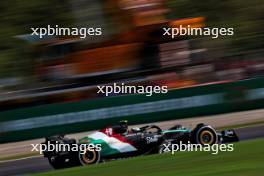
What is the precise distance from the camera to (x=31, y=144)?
47.3ft

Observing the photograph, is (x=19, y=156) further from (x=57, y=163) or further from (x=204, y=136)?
(x=204, y=136)

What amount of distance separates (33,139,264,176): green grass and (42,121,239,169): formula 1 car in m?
1.13

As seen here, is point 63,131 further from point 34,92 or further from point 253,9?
point 253,9

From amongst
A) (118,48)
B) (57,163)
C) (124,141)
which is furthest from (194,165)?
(118,48)

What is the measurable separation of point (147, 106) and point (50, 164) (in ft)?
15.6

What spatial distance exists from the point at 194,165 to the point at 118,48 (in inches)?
575

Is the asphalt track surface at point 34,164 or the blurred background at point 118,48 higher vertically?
the blurred background at point 118,48

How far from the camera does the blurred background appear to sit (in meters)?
18.3

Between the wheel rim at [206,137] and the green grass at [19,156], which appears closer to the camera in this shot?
the wheel rim at [206,137]

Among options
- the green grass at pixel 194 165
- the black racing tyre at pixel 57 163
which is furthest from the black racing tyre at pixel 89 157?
the green grass at pixel 194 165

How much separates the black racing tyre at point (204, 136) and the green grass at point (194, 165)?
1.03 metres

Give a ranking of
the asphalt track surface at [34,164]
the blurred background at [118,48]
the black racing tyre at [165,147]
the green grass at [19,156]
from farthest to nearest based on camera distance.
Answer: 1. the blurred background at [118,48]
2. the green grass at [19,156]
3. the asphalt track surface at [34,164]
4. the black racing tyre at [165,147]

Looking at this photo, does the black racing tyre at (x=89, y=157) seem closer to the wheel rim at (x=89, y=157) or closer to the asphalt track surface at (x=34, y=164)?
the wheel rim at (x=89, y=157)

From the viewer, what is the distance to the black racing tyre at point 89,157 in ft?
33.9
